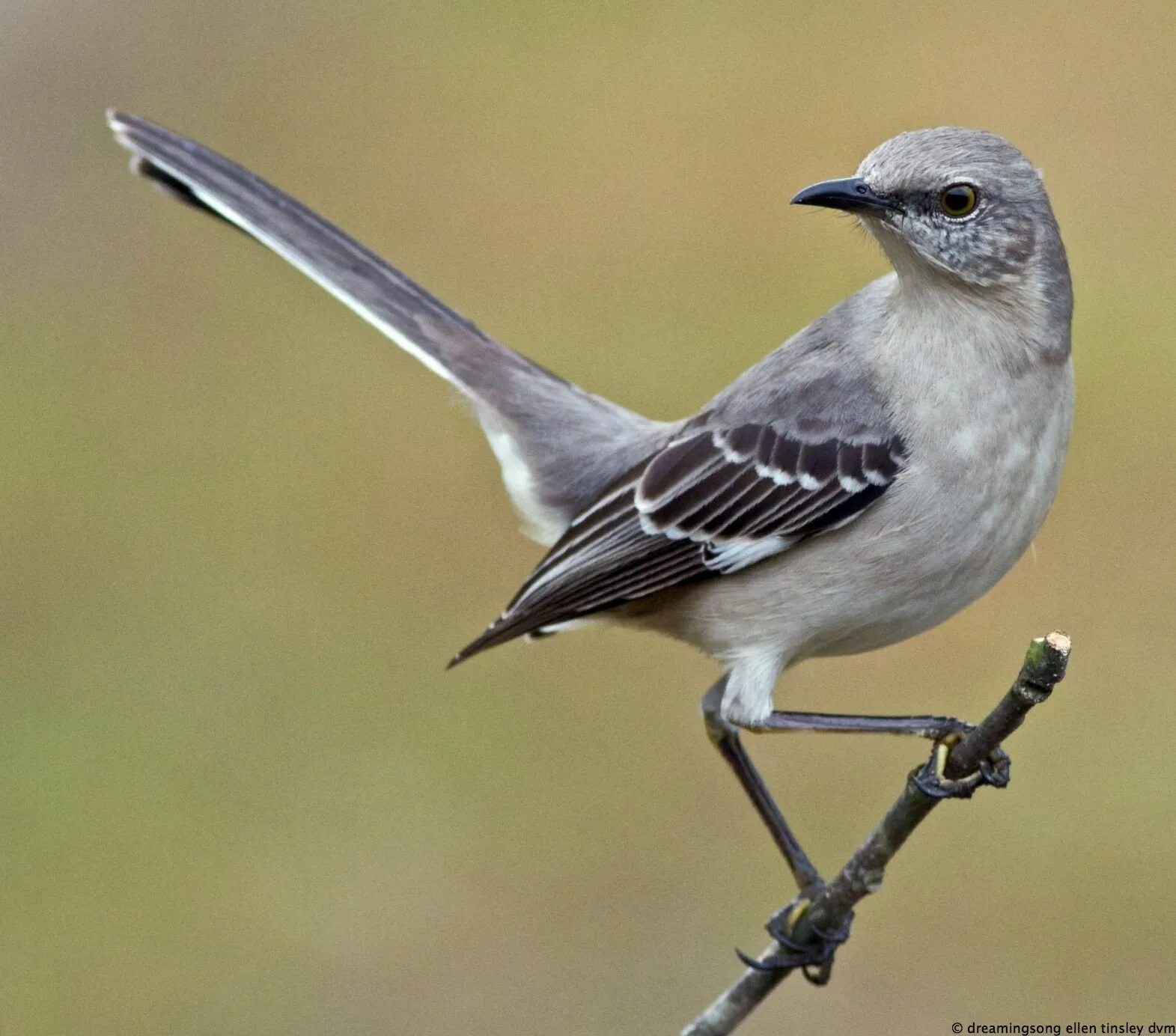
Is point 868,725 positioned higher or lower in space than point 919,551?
lower

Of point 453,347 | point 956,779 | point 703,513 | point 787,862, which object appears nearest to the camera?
point 956,779

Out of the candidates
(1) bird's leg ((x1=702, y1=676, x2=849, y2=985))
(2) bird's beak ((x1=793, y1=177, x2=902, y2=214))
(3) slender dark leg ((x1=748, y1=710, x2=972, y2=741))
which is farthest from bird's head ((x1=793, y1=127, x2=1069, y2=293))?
(1) bird's leg ((x1=702, y1=676, x2=849, y2=985))

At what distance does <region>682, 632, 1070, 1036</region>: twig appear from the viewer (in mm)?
3588

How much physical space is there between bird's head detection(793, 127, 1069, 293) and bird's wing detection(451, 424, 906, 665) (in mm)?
516

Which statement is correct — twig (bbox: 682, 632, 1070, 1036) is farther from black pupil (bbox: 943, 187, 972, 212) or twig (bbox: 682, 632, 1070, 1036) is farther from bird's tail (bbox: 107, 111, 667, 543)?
bird's tail (bbox: 107, 111, 667, 543)

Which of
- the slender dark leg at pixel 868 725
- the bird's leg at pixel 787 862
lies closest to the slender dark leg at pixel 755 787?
the bird's leg at pixel 787 862

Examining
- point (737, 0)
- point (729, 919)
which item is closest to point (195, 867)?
point (729, 919)

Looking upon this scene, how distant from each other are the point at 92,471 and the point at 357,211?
319cm

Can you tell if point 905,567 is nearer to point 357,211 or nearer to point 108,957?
point 108,957

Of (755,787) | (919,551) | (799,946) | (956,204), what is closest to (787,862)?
(755,787)

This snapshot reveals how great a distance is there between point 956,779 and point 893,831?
0.65 ft

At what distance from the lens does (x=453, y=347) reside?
231 inches

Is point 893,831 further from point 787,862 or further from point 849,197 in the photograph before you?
point 849,197

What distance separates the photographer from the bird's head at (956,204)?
4.39 m
